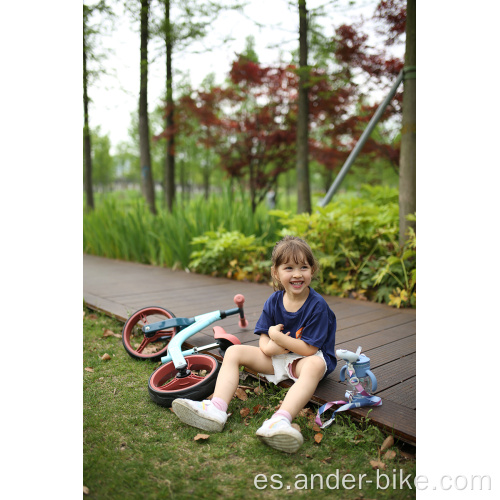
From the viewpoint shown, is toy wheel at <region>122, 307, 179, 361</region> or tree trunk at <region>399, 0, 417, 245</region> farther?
tree trunk at <region>399, 0, 417, 245</region>

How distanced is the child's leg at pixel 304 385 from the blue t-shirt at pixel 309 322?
0.08 meters

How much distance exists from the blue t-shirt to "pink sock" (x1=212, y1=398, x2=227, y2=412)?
0.40 metres

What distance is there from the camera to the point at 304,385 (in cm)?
189

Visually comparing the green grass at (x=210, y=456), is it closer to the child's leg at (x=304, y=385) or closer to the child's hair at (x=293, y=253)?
the child's leg at (x=304, y=385)

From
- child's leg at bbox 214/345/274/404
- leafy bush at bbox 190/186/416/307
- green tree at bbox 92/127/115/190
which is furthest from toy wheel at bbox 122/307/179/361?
green tree at bbox 92/127/115/190

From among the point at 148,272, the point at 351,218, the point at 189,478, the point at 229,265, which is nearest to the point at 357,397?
the point at 189,478

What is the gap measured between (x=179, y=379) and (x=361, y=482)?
1.04 meters

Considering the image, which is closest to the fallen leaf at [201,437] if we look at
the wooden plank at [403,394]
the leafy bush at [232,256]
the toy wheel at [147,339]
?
the wooden plank at [403,394]

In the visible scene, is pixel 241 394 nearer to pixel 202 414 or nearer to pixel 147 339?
pixel 202 414

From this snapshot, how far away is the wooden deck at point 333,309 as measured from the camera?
198 cm

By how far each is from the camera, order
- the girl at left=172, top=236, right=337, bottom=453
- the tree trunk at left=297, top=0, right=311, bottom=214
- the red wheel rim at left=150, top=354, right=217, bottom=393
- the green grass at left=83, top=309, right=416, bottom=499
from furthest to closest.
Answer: the tree trunk at left=297, top=0, right=311, bottom=214
the red wheel rim at left=150, top=354, right=217, bottom=393
the girl at left=172, top=236, right=337, bottom=453
the green grass at left=83, top=309, right=416, bottom=499

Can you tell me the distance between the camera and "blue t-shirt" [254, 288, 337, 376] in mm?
2033

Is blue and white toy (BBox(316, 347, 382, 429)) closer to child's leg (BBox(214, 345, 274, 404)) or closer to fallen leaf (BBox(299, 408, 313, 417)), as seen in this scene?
fallen leaf (BBox(299, 408, 313, 417))

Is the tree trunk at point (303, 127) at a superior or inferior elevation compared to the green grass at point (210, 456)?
superior
